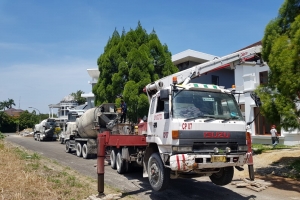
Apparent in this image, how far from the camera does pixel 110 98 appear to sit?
834 inches

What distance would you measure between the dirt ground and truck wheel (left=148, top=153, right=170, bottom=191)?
14.6 feet

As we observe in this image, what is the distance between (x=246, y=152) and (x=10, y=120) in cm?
7277

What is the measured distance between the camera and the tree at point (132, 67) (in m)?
18.7

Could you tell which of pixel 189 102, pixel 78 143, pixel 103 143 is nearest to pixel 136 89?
Result: pixel 78 143

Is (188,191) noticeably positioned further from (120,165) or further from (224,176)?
(120,165)

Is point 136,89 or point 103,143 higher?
point 136,89

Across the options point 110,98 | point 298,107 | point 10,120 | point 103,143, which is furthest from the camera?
point 10,120

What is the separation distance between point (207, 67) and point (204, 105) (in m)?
3.17

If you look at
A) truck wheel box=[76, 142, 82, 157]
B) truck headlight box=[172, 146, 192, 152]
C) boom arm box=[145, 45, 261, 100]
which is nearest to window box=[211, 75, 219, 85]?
truck wheel box=[76, 142, 82, 157]

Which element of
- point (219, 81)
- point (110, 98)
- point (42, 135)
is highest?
point (219, 81)

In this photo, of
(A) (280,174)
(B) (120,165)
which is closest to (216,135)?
(B) (120,165)

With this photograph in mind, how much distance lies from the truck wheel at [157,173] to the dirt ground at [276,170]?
445cm

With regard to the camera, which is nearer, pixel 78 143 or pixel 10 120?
pixel 78 143

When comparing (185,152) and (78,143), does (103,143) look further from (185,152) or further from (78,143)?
(78,143)
